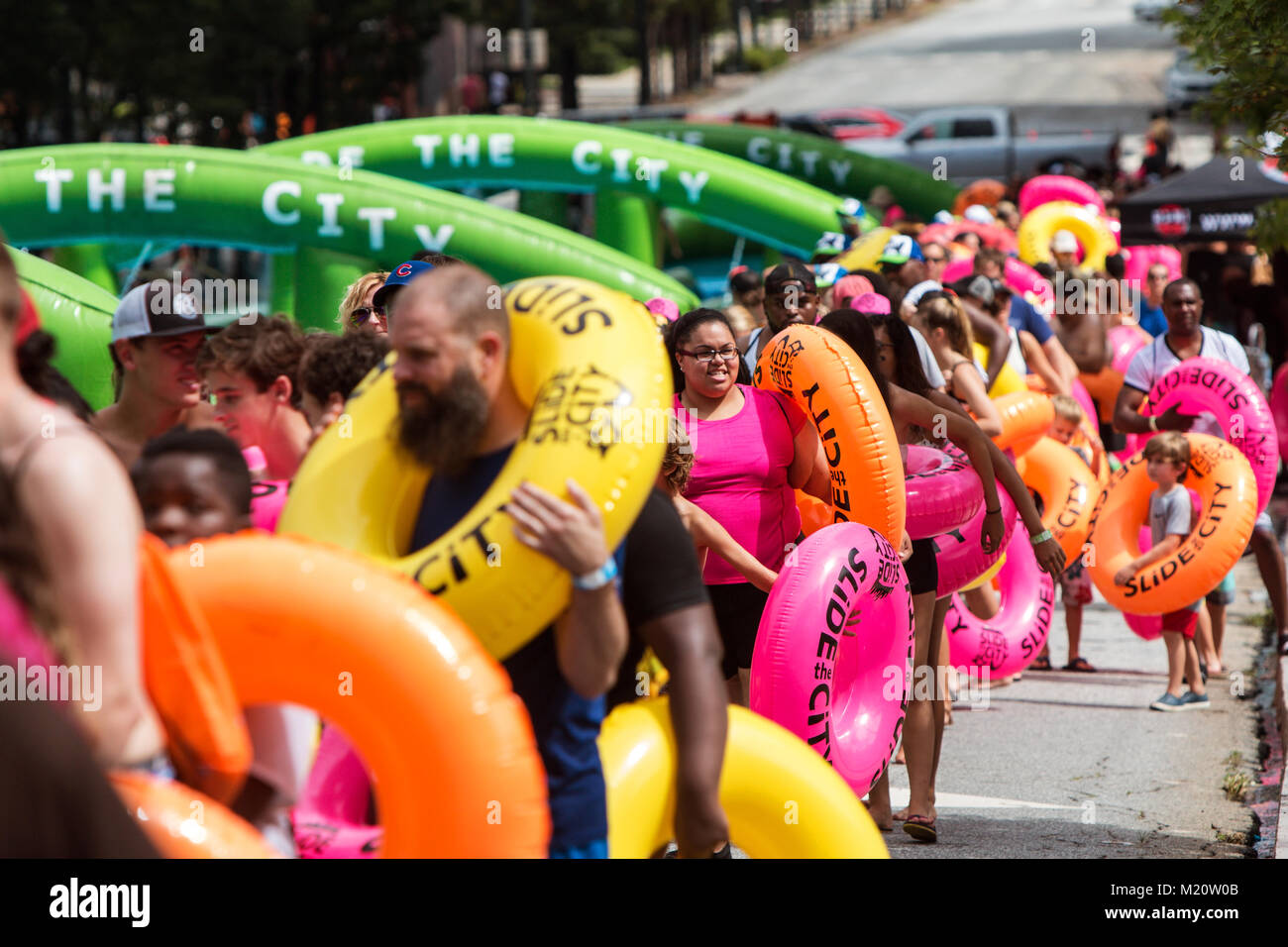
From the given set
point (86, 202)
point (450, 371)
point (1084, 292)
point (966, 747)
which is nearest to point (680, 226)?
point (1084, 292)

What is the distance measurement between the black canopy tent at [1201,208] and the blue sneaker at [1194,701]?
8.42 metres

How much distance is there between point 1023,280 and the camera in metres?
12.8

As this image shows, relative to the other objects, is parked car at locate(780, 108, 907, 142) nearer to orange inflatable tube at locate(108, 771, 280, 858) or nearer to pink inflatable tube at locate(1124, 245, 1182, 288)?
pink inflatable tube at locate(1124, 245, 1182, 288)

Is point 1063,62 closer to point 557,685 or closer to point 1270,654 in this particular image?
point 1270,654

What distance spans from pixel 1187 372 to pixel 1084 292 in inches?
119

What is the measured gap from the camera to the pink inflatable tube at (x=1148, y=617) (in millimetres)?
8992

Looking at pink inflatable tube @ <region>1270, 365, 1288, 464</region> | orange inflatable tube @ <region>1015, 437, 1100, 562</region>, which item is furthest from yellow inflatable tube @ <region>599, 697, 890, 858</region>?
pink inflatable tube @ <region>1270, 365, 1288, 464</region>

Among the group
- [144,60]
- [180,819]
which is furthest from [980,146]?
[180,819]

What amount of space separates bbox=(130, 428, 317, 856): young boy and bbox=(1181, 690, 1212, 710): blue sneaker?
6.51m

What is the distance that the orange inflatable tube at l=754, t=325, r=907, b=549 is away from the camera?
19.7ft

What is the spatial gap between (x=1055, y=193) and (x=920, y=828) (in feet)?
45.2

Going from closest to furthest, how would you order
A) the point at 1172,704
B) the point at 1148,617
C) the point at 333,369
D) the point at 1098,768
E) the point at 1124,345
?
the point at 333,369, the point at 1098,768, the point at 1172,704, the point at 1148,617, the point at 1124,345

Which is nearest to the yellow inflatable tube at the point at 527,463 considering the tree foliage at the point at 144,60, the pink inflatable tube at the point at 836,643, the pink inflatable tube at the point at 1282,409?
the pink inflatable tube at the point at 836,643

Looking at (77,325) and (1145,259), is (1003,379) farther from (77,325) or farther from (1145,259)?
(1145,259)
